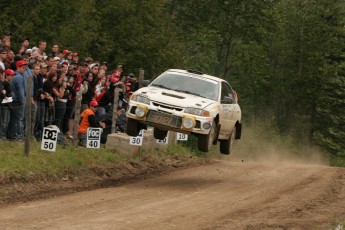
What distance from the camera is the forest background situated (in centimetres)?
4175

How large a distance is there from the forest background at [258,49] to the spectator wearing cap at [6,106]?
18.7m

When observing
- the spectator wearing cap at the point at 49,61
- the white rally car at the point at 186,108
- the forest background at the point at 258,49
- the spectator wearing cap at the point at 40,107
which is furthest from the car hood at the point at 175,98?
the forest background at the point at 258,49

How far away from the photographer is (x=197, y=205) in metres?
15.6

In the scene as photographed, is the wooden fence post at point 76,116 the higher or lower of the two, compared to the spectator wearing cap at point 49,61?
lower

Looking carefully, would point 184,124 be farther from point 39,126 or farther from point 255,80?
point 255,80

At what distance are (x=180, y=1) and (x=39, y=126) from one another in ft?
134

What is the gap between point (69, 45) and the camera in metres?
32.6

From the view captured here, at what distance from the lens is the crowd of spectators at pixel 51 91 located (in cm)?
1822

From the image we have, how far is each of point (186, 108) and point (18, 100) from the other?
369 centimetres

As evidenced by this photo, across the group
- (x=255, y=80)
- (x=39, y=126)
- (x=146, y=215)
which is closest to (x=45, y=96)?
(x=39, y=126)

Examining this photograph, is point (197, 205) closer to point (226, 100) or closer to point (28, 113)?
point (28, 113)

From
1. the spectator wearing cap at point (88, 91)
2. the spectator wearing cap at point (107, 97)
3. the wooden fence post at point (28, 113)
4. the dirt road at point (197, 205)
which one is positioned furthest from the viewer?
the spectator wearing cap at point (107, 97)

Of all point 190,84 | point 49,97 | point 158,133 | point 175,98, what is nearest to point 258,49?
point 158,133

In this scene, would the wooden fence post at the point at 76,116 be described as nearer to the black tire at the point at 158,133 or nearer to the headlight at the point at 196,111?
the black tire at the point at 158,133
